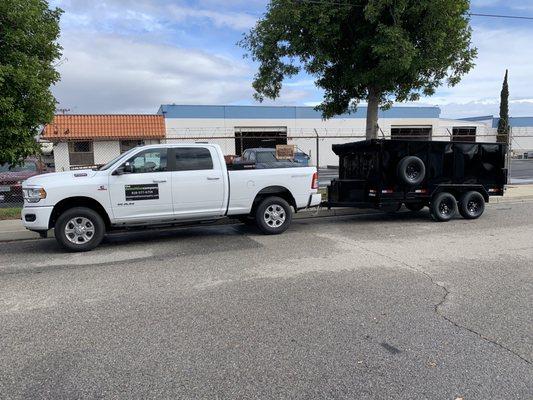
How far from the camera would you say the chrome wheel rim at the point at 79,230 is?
26.3 ft

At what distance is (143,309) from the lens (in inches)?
200

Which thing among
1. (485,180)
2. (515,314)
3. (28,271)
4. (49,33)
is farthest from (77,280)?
(485,180)

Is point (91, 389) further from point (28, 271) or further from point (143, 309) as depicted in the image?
point (28, 271)

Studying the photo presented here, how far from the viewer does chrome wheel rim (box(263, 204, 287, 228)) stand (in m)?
9.45

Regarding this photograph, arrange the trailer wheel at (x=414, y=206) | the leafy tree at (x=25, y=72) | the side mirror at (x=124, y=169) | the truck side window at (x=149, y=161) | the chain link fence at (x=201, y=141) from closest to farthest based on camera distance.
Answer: the side mirror at (x=124, y=169) < the truck side window at (x=149, y=161) < the leafy tree at (x=25, y=72) < the trailer wheel at (x=414, y=206) < the chain link fence at (x=201, y=141)

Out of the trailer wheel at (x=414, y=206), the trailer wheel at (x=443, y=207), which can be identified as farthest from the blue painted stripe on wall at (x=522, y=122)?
the trailer wheel at (x=443, y=207)

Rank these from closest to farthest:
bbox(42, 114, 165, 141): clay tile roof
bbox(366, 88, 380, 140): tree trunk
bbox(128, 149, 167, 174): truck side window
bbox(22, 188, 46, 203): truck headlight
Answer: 1. bbox(22, 188, 46, 203): truck headlight
2. bbox(128, 149, 167, 174): truck side window
3. bbox(366, 88, 380, 140): tree trunk
4. bbox(42, 114, 165, 141): clay tile roof

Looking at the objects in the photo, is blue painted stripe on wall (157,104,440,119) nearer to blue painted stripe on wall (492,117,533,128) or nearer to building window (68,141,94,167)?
building window (68,141,94,167)

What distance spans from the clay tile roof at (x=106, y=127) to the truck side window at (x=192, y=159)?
22.6 metres

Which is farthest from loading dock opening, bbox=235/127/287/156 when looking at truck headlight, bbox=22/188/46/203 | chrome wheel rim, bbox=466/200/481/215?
truck headlight, bbox=22/188/46/203

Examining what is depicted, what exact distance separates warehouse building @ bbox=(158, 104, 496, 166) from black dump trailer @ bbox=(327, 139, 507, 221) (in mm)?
20816

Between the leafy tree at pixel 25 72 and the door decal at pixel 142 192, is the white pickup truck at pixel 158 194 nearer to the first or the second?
the door decal at pixel 142 192

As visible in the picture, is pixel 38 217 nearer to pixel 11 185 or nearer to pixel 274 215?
pixel 274 215

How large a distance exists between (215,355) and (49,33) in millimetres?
8620
